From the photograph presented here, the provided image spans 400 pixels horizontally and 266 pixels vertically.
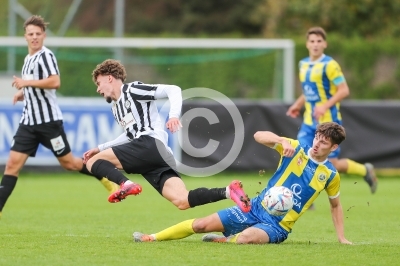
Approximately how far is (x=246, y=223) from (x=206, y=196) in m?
0.41

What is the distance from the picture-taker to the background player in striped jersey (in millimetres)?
8867

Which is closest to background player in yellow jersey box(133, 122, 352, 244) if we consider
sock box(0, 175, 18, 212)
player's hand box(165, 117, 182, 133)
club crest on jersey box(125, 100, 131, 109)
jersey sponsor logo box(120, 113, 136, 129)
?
player's hand box(165, 117, 182, 133)

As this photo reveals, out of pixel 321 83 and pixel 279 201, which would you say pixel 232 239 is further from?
pixel 321 83

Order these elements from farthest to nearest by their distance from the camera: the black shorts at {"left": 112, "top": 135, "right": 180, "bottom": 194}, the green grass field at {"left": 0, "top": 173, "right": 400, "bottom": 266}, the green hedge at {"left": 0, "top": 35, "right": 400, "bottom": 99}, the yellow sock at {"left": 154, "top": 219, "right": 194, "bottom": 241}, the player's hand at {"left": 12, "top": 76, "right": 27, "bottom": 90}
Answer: the green hedge at {"left": 0, "top": 35, "right": 400, "bottom": 99}, the player's hand at {"left": 12, "top": 76, "right": 27, "bottom": 90}, the black shorts at {"left": 112, "top": 135, "right": 180, "bottom": 194}, the yellow sock at {"left": 154, "top": 219, "right": 194, "bottom": 241}, the green grass field at {"left": 0, "top": 173, "right": 400, "bottom": 266}

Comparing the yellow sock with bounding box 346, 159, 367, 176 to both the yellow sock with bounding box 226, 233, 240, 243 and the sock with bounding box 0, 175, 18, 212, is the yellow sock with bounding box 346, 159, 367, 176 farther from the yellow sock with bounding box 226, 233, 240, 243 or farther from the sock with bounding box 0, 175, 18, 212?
the sock with bounding box 0, 175, 18, 212

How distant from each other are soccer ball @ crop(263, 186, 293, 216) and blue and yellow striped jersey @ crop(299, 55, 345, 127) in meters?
3.71

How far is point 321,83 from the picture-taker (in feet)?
34.8

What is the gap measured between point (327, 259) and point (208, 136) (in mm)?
9111

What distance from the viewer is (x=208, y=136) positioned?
15.3 meters

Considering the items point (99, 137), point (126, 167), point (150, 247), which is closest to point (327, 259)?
point (150, 247)

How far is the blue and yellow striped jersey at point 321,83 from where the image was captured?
1054 centimetres

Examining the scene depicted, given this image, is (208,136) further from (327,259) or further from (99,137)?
(327,259)

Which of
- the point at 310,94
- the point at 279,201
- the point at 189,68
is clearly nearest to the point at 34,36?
the point at 279,201

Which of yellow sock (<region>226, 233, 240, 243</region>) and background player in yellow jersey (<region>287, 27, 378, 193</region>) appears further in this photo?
background player in yellow jersey (<region>287, 27, 378, 193</region>)
